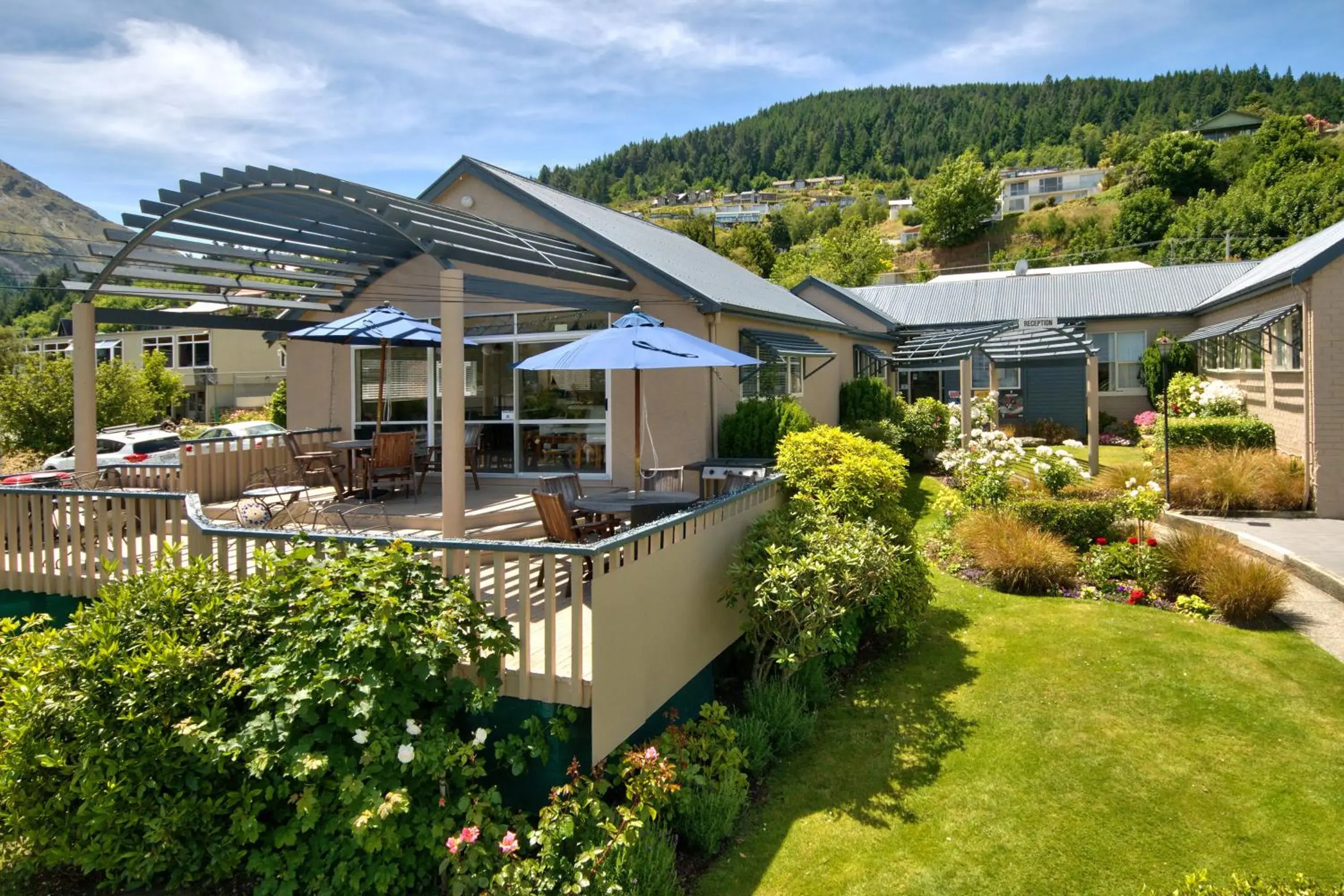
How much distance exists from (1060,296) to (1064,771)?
24.2 meters

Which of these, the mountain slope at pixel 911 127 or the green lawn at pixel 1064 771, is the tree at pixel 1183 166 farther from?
the green lawn at pixel 1064 771

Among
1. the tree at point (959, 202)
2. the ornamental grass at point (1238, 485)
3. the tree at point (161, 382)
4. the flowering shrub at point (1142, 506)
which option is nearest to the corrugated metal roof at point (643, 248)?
the flowering shrub at point (1142, 506)

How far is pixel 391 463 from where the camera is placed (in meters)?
10.3

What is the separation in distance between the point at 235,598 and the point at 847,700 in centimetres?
501

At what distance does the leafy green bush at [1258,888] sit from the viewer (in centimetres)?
365

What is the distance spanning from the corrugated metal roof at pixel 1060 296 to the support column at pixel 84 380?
2188 cm

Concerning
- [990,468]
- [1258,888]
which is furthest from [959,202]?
[1258,888]

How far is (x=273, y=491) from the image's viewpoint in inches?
356

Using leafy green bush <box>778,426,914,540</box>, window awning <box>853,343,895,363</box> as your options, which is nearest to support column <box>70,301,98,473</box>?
leafy green bush <box>778,426,914,540</box>

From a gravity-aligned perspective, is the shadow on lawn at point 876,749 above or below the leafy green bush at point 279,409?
below

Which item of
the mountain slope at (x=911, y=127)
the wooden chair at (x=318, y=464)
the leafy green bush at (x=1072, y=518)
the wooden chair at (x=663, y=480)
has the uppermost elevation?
the mountain slope at (x=911, y=127)

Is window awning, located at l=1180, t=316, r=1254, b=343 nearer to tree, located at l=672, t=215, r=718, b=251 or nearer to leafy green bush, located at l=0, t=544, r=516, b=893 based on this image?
leafy green bush, located at l=0, t=544, r=516, b=893

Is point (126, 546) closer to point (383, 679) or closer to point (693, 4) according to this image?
point (383, 679)

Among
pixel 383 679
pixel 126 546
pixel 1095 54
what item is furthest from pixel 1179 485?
pixel 1095 54
